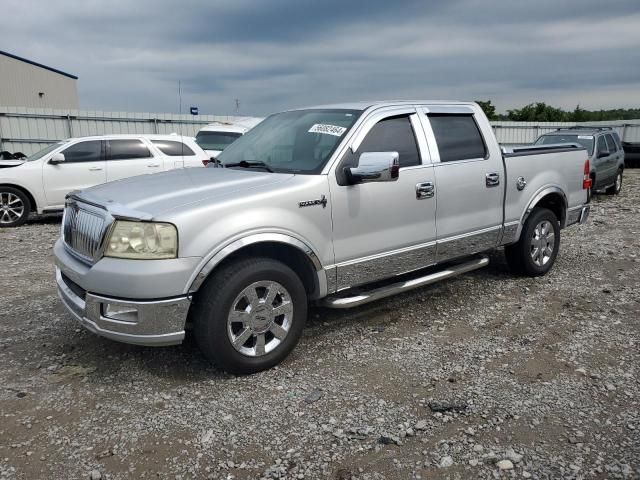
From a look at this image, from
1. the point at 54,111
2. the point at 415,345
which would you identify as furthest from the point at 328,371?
the point at 54,111

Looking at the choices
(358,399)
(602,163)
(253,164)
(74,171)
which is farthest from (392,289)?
(602,163)

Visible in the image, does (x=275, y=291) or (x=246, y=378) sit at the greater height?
(x=275, y=291)

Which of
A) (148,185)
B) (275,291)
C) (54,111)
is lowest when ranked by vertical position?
(275,291)

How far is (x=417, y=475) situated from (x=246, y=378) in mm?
1382

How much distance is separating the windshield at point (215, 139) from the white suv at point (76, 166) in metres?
2.22

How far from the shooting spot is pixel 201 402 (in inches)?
126

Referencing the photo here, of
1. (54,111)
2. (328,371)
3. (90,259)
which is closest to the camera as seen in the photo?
(90,259)

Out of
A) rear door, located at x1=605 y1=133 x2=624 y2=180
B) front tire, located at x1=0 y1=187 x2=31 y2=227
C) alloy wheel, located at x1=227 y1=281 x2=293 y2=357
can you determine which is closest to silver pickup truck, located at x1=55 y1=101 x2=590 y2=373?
alloy wheel, located at x1=227 y1=281 x2=293 y2=357

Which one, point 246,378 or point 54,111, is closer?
point 246,378

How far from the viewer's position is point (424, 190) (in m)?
4.21

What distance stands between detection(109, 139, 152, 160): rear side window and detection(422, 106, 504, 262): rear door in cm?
737

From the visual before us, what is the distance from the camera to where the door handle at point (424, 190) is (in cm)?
419

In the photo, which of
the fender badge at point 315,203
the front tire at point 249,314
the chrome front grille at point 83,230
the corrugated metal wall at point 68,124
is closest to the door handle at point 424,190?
the fender badge at point 315,203

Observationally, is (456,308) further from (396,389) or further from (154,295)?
(154,295)
